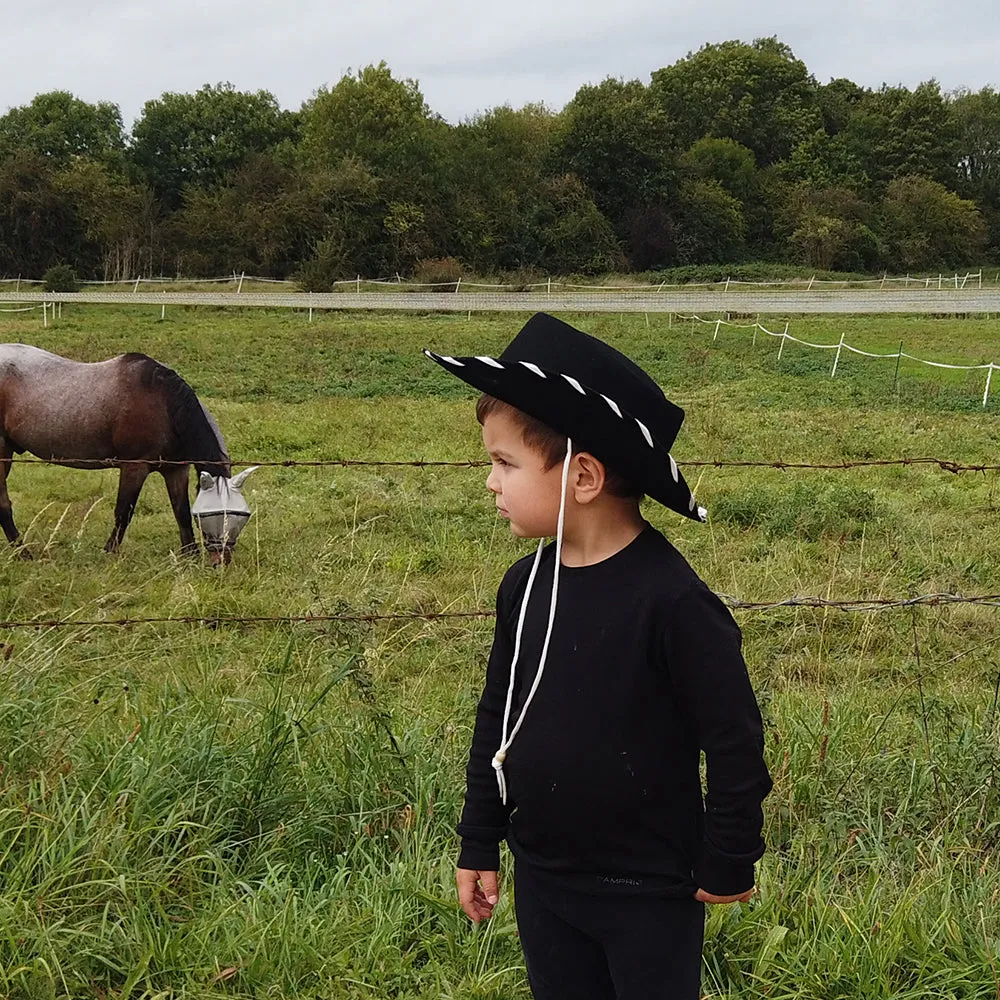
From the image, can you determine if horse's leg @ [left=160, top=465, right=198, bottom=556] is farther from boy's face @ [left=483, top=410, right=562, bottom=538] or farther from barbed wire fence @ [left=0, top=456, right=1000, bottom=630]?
boy's face @ [left=483, top=410, right=562, bottom=538]

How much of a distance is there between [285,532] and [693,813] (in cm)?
624

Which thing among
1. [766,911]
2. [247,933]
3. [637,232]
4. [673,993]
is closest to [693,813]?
[673,993]

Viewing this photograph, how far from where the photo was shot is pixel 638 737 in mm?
1548

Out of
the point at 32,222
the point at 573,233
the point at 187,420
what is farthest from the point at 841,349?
the point at 32,222

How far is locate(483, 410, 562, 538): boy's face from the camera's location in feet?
5.24

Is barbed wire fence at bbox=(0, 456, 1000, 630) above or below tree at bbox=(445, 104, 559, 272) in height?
below

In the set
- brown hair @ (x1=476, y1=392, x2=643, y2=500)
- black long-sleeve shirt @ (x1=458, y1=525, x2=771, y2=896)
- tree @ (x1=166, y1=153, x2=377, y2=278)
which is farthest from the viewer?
tree @ (x1=166, y1=153, x2=377, y2=278)

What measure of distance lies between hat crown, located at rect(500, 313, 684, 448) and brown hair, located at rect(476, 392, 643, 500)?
2.8 inches

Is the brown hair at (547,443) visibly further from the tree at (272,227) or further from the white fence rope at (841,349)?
the tree at (272,227)

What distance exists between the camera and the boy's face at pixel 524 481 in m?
1.60

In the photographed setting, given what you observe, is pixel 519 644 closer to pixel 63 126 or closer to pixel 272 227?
pixel 272 227

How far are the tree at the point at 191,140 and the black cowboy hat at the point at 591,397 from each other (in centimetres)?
5639

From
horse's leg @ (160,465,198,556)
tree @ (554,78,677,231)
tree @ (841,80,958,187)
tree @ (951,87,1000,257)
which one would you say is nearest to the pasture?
horse's leg @ (160,465,198,556)

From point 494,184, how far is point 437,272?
39.5ft
